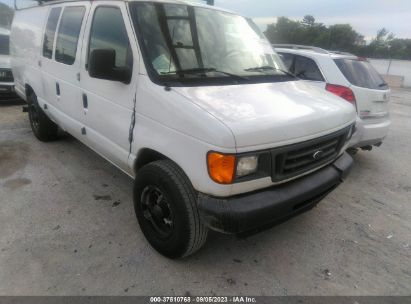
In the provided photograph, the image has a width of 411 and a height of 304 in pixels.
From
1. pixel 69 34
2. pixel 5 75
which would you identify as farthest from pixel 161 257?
pixel 5 75

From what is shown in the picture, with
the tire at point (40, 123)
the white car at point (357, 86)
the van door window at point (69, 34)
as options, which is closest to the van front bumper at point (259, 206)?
the white car at point (357, 86)

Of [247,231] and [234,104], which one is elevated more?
[234,104]

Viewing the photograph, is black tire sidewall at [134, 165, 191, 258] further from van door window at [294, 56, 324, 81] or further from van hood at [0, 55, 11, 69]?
van hood at [0, 55, 11, 69]

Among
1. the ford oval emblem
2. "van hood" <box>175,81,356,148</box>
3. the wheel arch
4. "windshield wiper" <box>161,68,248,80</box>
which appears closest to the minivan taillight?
"van hood" <box>175,81,356,148</box>

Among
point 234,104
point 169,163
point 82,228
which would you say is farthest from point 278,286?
point 82,228

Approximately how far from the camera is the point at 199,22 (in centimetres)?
323

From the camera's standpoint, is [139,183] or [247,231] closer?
[247,231]

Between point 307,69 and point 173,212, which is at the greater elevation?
point 307,69

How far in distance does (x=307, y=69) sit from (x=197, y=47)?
291cm

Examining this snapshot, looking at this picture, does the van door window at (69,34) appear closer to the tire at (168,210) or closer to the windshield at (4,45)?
the tire at (168,210)

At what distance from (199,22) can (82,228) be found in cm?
232

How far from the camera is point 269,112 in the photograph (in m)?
2.51

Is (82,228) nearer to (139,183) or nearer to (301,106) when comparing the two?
(139,183)

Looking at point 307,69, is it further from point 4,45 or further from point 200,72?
point 4,45
